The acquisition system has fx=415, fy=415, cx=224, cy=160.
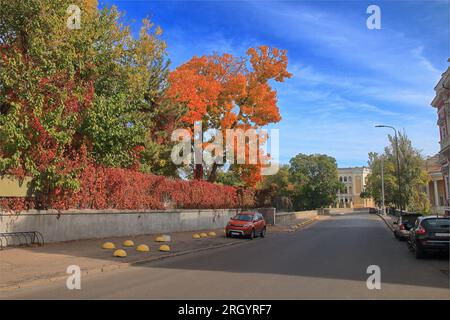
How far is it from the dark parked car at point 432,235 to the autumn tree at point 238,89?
2117 cm

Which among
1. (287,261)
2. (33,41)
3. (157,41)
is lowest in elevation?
(287,261)

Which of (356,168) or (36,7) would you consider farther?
(356,168)

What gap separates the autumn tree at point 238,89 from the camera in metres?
34.5

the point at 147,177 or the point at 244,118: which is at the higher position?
the point at 244,118

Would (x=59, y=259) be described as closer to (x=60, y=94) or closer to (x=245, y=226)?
(x=60, y=94)

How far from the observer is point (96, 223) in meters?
20.0

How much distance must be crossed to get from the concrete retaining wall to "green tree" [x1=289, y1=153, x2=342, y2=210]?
5950cm

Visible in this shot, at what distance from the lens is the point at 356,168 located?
131125mm

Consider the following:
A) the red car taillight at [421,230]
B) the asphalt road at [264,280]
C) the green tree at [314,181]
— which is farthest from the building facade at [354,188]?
the asphalt road at [264,280]

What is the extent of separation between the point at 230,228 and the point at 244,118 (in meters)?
13.3

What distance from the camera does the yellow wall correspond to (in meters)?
15.7
